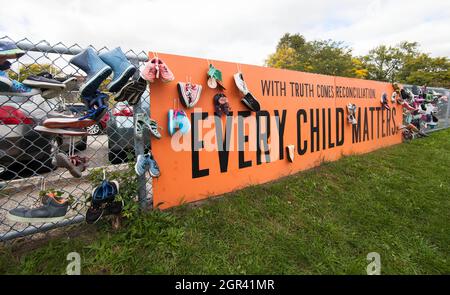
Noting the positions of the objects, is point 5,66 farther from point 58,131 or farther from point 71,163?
point 71,163

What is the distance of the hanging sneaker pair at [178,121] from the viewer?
6.38 feet

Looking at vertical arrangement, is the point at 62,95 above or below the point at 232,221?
above

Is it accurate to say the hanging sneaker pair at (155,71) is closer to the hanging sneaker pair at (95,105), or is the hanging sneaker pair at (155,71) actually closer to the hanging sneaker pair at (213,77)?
the hanging sneaker pair at (95,105)

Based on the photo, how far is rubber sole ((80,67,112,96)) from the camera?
1.42 metres

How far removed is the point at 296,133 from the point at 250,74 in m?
1.10

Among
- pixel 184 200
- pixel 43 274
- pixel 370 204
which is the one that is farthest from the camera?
pixel 370 204

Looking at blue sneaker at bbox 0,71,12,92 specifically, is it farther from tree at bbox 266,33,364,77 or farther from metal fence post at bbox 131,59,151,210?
tree at bbox 266,33,364,77

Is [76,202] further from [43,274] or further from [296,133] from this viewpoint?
[296,133]

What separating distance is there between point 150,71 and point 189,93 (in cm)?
41

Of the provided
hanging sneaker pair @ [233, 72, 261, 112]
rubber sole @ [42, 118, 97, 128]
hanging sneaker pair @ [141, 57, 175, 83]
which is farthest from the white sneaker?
rubber sole @ [42, 118, 97, 128]

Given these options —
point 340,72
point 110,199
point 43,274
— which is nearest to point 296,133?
point 110,199

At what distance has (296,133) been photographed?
319 cm

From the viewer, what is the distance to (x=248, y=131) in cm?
263

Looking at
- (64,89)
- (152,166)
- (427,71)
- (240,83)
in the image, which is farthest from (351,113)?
(427,71)
